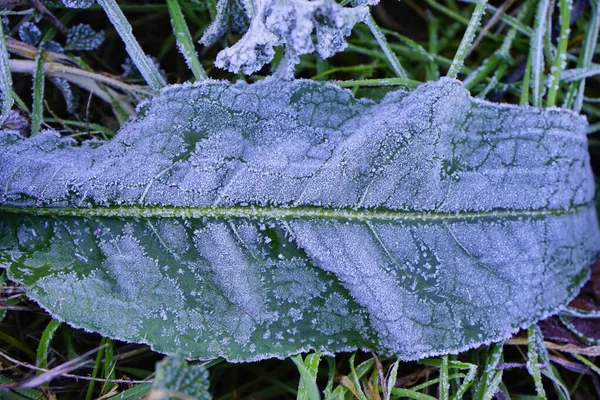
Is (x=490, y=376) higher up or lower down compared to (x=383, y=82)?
lower down

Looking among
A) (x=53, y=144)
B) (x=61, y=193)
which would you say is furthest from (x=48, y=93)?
(x=61, y=193)

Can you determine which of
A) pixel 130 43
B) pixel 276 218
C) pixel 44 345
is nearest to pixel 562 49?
pixel 276 218

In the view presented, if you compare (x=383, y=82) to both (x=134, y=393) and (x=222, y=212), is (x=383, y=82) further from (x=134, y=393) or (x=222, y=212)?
(x=134, y=393)

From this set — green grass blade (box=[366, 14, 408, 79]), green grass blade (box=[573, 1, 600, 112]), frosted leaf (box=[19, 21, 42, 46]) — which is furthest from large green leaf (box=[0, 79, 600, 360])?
green grass blade (box=[573, 1, 600, 112])

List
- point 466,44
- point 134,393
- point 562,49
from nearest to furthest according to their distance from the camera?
point 134,393
point 466,44
point 562,49

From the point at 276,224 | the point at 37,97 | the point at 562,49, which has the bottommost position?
the point at 276,224

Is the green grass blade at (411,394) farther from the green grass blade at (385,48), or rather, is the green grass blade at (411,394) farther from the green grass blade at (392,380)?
the green grass blade at (385,48)

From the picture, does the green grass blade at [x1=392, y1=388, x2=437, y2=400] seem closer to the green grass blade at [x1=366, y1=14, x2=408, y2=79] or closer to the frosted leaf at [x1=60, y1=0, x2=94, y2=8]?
the green grass blade at [x1=366, y1=14, x2=408, y2=79]

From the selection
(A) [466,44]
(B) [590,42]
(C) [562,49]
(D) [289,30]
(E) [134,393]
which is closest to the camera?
(D) [289,30]
